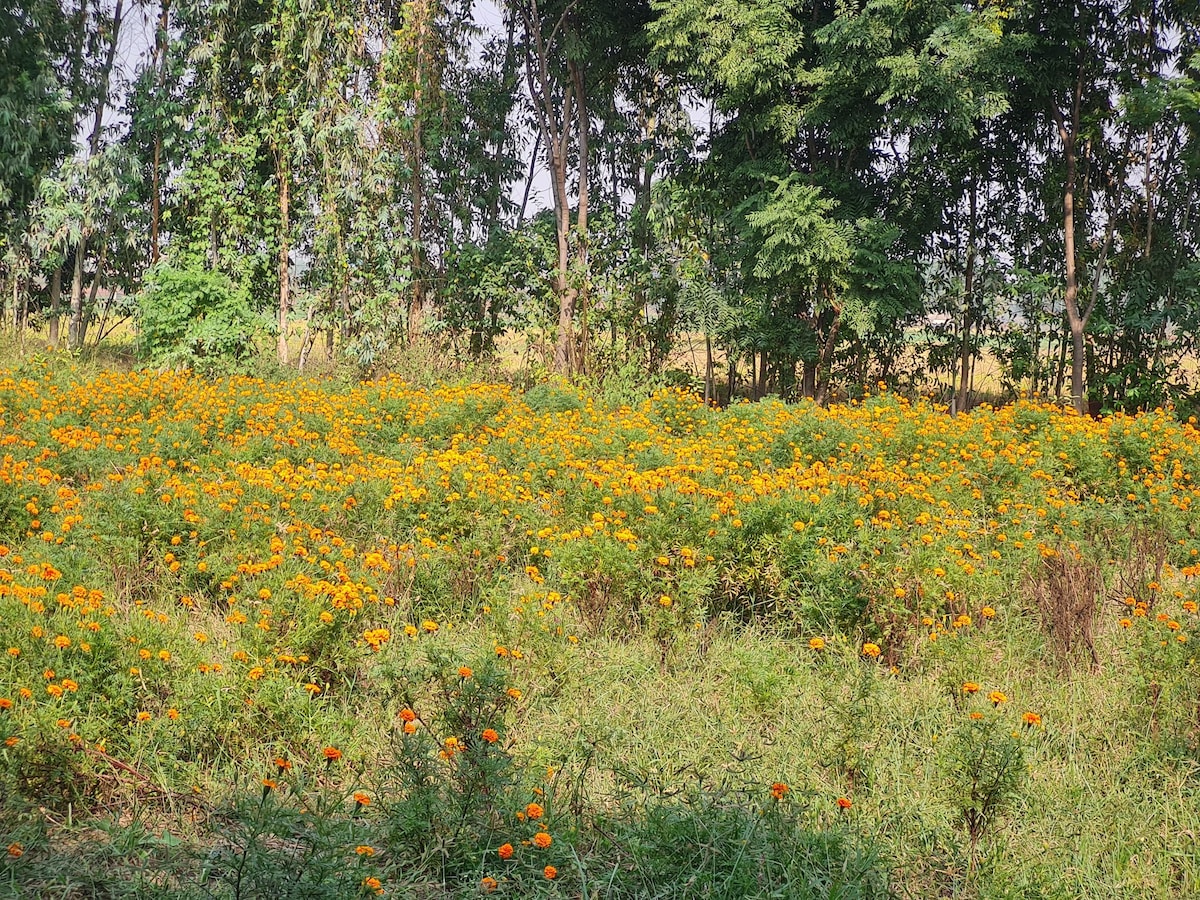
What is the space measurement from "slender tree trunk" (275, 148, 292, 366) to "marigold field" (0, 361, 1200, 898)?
734cm

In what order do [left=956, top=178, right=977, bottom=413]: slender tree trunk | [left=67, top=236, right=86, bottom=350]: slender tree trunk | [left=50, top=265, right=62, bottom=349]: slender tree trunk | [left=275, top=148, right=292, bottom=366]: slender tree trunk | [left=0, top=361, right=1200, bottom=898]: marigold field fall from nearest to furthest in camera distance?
[left=0, top=361, right=1200, bottom=898]: marigold field
[left=956, top=178, right=977, bottom=413]: slender tree trunk
[left=275, top=148, right=292, bottom=366]: slender tree trunk
[left=67, top=236, right=86, bottom=350]: slender tree trunk
[left=50, top=265, right=62, bottom=349]: slender tree trunk

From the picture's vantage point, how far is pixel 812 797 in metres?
3.06

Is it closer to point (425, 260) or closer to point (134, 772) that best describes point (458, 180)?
point (425, 260)

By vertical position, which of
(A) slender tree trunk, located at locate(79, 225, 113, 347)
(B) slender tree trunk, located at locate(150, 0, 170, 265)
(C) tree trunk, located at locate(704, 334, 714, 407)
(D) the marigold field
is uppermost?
(B) slender tree trunk, located at locate(150, 0, 170, 265)

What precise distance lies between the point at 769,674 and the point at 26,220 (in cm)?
1504

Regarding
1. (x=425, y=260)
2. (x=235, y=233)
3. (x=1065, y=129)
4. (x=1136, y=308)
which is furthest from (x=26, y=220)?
(x=1136, y=308)

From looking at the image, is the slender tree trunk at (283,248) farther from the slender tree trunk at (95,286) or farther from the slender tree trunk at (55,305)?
the slender tree trunk at (55,305)

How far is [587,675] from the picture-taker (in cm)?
385

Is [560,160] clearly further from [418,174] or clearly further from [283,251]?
[283,251]

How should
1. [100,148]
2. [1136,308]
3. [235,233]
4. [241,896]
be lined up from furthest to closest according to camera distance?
[100,148] → [235,233] → [1136,308] → [241,896]

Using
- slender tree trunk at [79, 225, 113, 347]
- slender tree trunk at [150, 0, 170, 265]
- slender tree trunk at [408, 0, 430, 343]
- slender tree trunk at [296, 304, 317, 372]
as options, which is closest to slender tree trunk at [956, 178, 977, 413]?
slender tree trunk at [408, 0, 430, 343]

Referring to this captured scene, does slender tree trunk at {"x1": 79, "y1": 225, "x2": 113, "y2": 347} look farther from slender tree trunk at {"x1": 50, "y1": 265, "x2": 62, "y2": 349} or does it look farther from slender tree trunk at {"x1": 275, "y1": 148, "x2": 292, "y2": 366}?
slender tree trunk at {"x1": 275, "y1": 148, "x2": 292, "y2": 366}

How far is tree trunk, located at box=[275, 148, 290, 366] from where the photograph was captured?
44.3 ft

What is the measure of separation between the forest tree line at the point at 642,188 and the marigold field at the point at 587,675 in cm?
579
